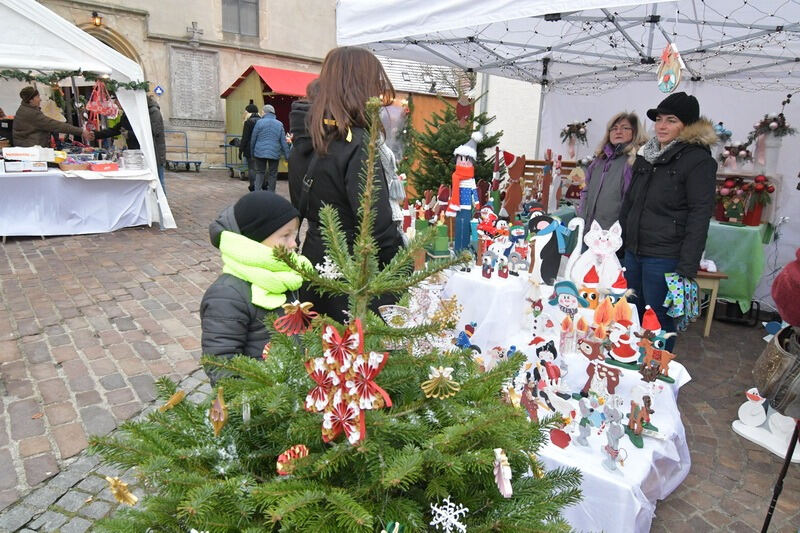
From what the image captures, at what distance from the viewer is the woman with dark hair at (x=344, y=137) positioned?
201 centimetres

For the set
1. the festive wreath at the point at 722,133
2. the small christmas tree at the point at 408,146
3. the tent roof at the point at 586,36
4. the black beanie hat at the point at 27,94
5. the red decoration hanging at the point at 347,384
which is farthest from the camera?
the small christmas tree at the point at 408,146

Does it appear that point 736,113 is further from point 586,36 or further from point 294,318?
point 294,318

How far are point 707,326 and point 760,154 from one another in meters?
2.01

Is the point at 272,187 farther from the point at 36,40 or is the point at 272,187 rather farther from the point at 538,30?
the point at 538,30

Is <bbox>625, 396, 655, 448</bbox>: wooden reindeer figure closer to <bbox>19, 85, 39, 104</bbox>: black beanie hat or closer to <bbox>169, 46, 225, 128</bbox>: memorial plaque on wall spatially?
<bbox>19, 85, 39, 104</bbox>: black beanie hat

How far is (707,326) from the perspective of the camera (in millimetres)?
4766

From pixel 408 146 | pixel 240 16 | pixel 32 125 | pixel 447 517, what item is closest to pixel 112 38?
pixel 240 16

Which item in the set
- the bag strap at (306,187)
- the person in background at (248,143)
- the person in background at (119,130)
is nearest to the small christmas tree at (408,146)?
the person in background at (248,143)

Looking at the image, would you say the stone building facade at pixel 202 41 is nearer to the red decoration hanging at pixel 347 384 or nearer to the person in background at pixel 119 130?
the person in background at pixel 119 130

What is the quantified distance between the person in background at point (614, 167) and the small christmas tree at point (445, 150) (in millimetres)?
2205

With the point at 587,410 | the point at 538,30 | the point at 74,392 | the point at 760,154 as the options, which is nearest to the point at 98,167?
the point at 74,392

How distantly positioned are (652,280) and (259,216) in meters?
2.75

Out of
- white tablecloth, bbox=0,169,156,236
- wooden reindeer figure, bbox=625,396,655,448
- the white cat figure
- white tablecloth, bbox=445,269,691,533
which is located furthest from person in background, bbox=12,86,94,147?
wooden reindeer figure, bbox=625,396,655,448

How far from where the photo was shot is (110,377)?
343 centimetres
